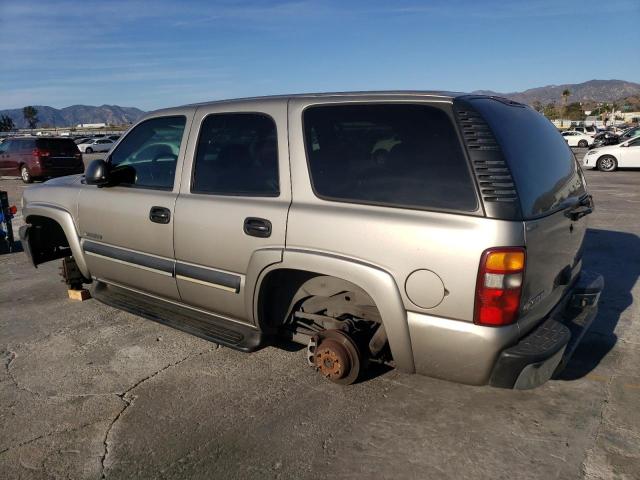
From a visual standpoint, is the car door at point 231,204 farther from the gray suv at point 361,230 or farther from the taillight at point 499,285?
the taillight at point 499,285

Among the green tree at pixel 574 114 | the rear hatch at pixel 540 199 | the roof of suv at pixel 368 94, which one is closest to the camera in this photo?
the rear hatch at pixel 540 199

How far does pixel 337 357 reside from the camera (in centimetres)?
333

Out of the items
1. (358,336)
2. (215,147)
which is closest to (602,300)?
(358,336)

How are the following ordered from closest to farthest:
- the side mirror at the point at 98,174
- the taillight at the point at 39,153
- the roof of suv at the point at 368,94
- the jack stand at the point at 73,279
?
the roof of suv at the point at 368,94
the side mirror at the point at 98,174
the jack stand at the point at 73,279
the taillight at the point at 39,153

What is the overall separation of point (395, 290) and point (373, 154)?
0.78 meters

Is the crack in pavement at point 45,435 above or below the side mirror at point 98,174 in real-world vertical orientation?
below

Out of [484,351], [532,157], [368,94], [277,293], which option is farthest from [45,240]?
[532,157]

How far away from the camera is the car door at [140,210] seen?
155 inches

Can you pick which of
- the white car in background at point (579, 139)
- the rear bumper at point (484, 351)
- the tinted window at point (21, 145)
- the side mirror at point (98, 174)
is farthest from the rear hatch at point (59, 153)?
the white car in background at point (579, 139)

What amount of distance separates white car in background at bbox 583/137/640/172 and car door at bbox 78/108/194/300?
19.2 meters

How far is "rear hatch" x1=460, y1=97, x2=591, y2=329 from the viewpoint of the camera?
8.83 feet

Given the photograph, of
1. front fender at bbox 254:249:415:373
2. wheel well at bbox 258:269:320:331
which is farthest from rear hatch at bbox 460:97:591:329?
wheel well at bbox 258:269:320:331

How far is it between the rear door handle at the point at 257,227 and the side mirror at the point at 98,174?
58.9 inches

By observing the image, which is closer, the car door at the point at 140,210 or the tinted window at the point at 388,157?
the tinted window at the point at 388,157
